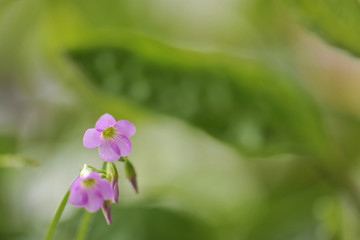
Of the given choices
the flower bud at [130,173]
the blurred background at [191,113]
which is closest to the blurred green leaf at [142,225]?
the blurred background at [191,113]

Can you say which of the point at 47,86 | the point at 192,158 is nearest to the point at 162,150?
the point at 192,158

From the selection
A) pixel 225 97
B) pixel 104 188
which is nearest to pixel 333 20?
pixel 225 97

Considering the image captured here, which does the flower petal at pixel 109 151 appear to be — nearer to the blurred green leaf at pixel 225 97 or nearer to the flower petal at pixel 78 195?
the flower petal at pixel 78 195

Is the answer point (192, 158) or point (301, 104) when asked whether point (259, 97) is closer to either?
point (301, 104)

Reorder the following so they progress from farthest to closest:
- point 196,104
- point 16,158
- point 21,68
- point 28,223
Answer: point 21,68
point 28,223
point 196,104
point 16,158

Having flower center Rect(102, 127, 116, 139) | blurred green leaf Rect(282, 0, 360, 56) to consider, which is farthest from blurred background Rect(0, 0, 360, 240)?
flower center Rect(102, 127, 116, 139)

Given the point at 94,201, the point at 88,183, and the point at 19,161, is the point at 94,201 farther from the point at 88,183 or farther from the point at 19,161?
the point at 19,161

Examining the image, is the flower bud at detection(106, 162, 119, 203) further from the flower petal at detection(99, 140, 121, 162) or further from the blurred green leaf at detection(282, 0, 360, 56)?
the blurred green leaf at detection(282, 0, 360, 56)

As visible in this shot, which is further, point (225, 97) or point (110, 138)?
point (225, 97)
